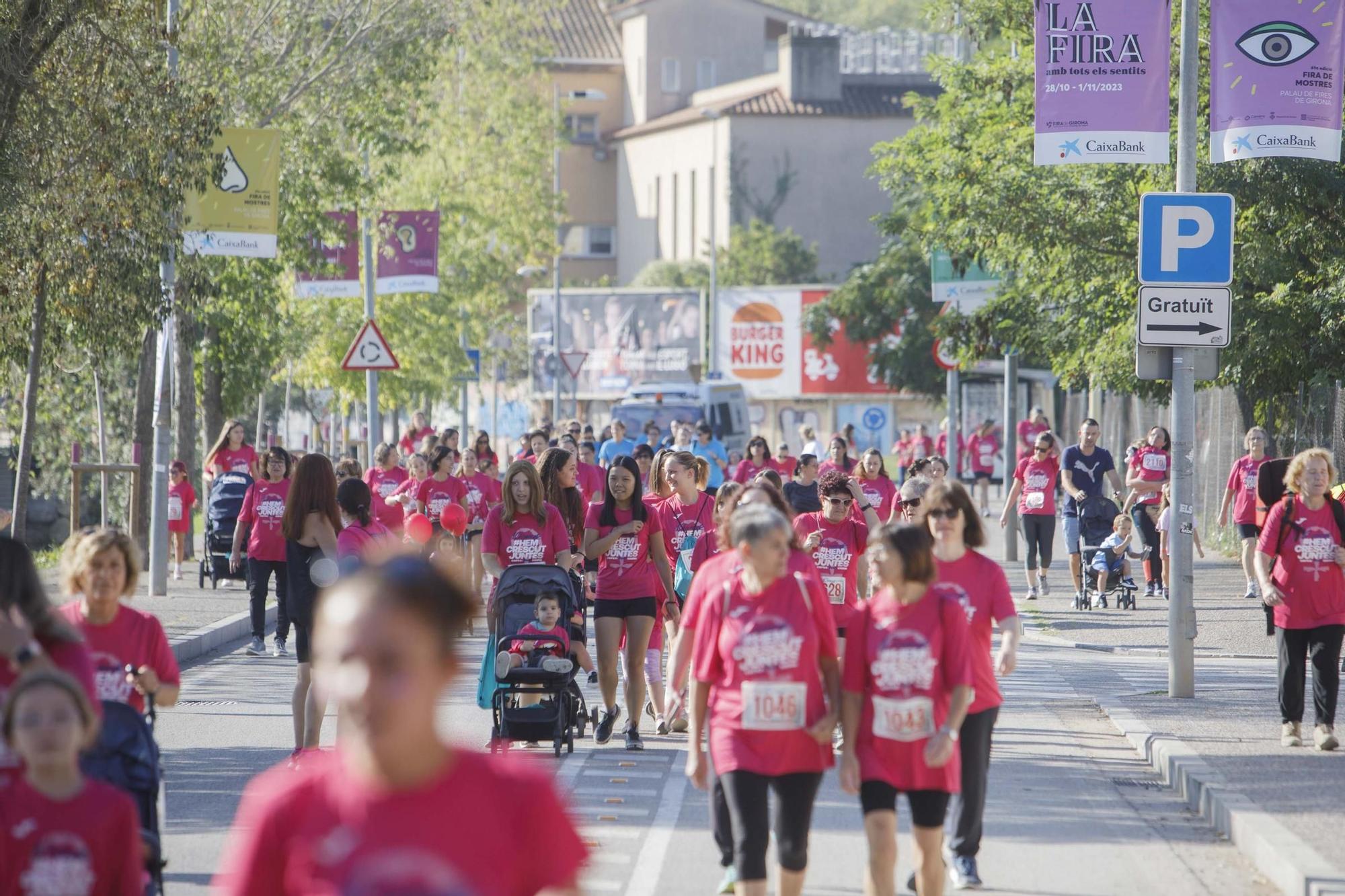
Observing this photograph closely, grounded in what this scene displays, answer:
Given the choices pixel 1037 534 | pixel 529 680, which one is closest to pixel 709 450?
pixel 1037 534

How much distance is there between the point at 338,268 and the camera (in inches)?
1080

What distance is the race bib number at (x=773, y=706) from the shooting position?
6.20 metres

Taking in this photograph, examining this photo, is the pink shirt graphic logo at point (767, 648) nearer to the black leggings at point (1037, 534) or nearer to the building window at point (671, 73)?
the black leggings at point (1037, 534)

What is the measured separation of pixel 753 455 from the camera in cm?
2081

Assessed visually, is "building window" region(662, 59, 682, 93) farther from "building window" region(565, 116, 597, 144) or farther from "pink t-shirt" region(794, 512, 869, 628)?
→ "pink t-shirt" region(794, 512, 869, 628)

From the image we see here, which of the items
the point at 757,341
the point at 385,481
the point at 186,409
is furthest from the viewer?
the point at 757,341

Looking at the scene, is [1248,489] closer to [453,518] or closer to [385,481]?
[453,518]

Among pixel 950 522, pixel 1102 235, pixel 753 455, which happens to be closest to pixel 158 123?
pixel 753 455

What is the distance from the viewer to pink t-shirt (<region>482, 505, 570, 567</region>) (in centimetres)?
1154

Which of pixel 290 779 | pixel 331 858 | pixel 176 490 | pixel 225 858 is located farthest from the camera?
pixel 176 490

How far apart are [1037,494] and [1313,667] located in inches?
405

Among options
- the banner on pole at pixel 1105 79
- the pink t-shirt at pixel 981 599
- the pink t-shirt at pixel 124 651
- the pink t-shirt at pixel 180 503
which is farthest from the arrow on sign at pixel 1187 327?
the pink t-shirt at pixel 180 503

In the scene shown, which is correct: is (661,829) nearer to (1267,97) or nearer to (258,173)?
(1267,97)

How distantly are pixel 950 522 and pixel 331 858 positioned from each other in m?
4.75
